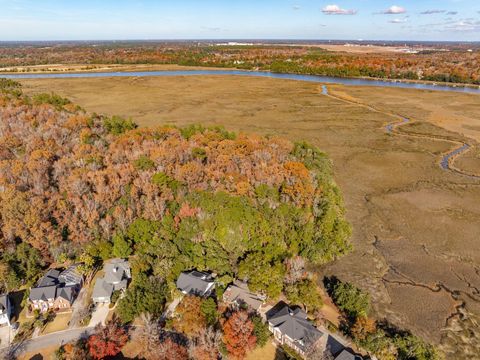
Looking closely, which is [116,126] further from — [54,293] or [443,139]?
[443,139]

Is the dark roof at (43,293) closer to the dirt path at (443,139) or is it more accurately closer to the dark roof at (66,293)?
the dark roof at (66,293)

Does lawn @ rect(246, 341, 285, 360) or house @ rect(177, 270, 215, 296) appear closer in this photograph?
lawn @ rect(246, 341, 285, 360)

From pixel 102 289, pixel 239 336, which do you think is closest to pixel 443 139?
pixel 239 336

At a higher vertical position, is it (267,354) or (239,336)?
(239,336)

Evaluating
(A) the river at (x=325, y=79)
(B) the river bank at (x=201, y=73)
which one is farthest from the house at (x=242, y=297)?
(B) the river bank at (x=201, y=73)

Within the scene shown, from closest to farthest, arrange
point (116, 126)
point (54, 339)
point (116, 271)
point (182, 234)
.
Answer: point (54, 339) → point (116, 271) → point (182, 234) → point (116, 126)

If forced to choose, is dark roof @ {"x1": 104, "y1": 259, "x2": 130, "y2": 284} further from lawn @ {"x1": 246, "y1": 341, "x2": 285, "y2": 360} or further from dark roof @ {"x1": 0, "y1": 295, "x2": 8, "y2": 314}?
lawn @ {"x1": 246, "y1": 341, "x2": 285, "y2": 360}

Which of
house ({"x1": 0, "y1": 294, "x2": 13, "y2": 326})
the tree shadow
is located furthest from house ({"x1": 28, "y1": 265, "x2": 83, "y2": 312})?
the tree shadow
